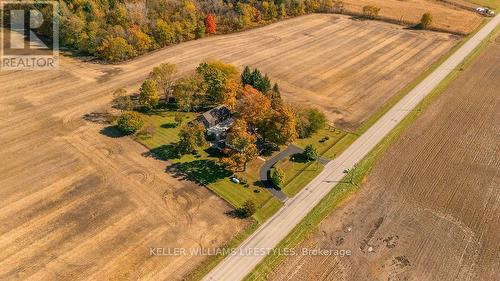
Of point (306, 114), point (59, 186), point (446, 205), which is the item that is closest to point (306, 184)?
point (306, 114)

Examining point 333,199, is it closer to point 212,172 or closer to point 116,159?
point 212,172

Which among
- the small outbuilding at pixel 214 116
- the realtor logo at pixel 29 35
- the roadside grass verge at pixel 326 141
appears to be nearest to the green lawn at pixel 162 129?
the small outbuilding at pixel 214 116

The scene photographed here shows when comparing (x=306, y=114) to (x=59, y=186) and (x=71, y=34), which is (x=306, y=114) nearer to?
(x=59, y=186)

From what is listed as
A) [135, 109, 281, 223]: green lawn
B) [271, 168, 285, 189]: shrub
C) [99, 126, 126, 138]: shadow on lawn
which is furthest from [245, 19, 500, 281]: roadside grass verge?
[99, 126, 126, 138]: shadow on lawn

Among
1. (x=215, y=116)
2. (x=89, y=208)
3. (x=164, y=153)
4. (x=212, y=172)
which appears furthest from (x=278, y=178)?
(x=89, y=208)

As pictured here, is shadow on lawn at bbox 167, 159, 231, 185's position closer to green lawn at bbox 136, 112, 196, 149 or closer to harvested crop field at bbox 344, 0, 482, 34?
green lawn at bbox 136, 112, 196, 149

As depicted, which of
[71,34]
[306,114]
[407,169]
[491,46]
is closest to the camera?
[407,169]

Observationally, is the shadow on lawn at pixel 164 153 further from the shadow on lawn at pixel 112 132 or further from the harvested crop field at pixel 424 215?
the harvested crop field at pixel 424 215
